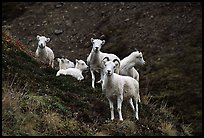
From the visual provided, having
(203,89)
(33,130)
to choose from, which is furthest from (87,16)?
(33,130)

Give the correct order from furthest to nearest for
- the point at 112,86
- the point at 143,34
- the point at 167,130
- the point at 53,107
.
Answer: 1. the point at 143,34
2. the point at 167,130
3. the point at 112,86
4. the point at 53,107

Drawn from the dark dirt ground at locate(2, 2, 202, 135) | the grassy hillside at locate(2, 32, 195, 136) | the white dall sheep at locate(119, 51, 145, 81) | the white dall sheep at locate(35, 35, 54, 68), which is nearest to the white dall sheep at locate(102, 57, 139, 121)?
the grassy hillside at locate(2, 32, 195, 136)

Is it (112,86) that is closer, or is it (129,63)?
(112,86)

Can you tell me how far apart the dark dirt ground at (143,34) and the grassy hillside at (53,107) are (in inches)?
362

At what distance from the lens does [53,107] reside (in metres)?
13.5

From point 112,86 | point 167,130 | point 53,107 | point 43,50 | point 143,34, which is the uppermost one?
point 143,34

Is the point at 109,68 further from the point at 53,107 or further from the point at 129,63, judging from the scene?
the point at 129,63

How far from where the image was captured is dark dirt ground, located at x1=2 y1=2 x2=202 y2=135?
28.4 meters

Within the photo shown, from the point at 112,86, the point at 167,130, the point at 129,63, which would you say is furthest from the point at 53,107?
the point at 129,63

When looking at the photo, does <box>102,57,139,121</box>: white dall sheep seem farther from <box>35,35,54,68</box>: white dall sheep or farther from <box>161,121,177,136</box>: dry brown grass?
<box>35,35,54,68</box>: white dall sheep

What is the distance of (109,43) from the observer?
3556 centimetres

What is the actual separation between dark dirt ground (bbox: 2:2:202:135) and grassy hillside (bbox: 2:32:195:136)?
919 cm

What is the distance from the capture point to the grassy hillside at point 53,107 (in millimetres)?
11586

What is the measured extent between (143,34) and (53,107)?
22586mm
